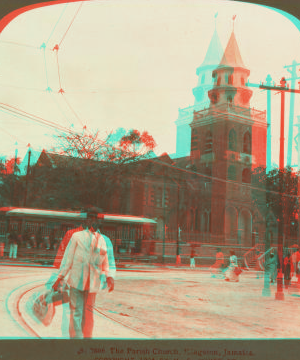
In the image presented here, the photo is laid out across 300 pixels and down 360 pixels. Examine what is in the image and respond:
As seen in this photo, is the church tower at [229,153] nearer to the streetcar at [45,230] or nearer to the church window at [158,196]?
the church window at [158,196]

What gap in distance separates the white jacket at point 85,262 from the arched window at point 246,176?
143 ft

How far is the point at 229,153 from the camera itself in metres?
47.1

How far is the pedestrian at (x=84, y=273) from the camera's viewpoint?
322 centimetres

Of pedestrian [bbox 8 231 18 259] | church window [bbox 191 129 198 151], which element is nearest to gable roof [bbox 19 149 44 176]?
pedestrian [bbox 8 231 18 259]

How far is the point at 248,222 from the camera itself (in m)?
44.0

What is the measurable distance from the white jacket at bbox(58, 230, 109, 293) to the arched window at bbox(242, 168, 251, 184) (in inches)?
1718

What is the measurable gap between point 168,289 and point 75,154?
675 inches

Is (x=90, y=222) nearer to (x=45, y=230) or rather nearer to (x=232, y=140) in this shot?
(x=45, y=230)

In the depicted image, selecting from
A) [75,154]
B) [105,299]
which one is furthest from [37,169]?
[105,299]

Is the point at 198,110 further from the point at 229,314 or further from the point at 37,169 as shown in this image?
the point at 229,314

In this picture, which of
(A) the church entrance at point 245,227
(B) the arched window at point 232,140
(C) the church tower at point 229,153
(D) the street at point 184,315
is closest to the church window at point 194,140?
(C) the church tower at point 229,153

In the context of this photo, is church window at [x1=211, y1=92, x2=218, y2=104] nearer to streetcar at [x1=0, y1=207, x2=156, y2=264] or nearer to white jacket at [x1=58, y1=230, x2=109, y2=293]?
streetcar at [x1=0, y1=207, x2=156, y2=264]

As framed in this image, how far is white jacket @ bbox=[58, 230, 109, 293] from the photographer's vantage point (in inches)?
127

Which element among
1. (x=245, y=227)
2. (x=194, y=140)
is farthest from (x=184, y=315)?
(x=194, y=140)
